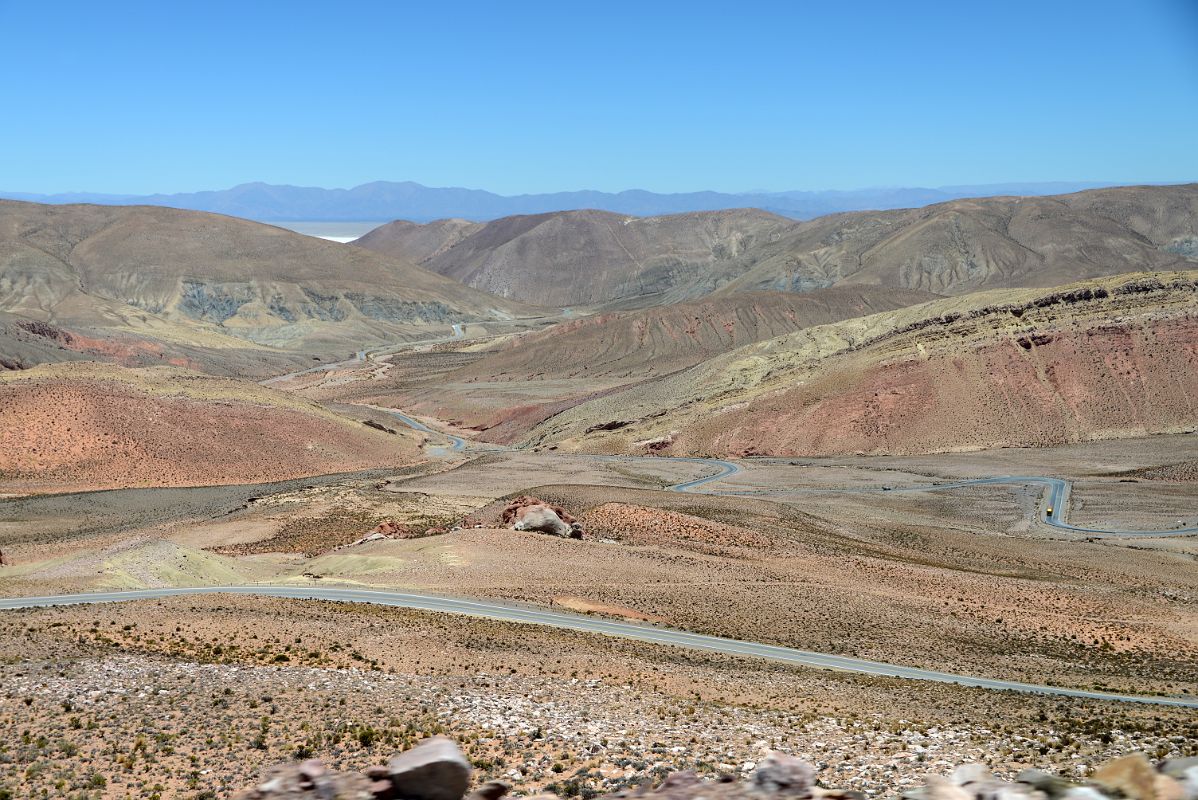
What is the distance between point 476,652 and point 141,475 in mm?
56349

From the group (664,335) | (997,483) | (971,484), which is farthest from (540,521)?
(664,335)

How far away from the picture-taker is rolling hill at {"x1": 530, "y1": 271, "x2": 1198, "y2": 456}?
82.1m

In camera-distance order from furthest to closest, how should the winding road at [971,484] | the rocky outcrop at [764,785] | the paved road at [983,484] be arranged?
the winding road at [971,484] < the paved road at [983,484] < the rocky outcrop at [764,785]

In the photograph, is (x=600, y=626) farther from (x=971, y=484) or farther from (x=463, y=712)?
(x=971, y=484)

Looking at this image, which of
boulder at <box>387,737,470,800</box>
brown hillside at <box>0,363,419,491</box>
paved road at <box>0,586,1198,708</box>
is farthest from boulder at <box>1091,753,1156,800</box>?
brown hillside at <box>0,363,419,491</box>

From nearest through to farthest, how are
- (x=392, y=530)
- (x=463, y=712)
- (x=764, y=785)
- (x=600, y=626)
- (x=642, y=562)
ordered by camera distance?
(x=764, y=785)
(x=463, y=712)
(x=600, y=626)
(x=642, y=562)
(x=392, y=530)

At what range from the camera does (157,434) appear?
7931 cm

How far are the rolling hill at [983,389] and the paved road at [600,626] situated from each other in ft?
180

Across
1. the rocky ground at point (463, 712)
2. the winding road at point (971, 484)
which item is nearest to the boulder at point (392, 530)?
the winding road at point (971, 484)

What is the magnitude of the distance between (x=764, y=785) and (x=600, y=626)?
22.2 meters

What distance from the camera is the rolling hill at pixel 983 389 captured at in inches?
3231

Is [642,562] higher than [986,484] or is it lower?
higher

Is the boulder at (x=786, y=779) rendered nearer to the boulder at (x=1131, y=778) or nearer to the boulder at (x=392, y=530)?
the boulder at (x=1131, y=778)

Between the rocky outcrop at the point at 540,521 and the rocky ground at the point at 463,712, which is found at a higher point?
the rocky ground at the point at 463,712
